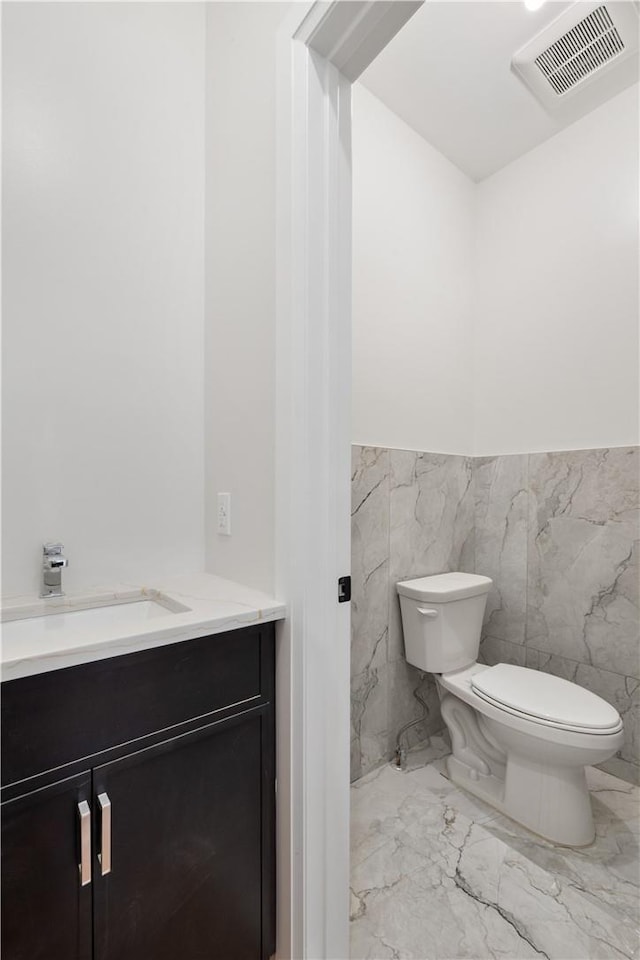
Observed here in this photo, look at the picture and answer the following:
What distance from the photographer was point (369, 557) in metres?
1.77

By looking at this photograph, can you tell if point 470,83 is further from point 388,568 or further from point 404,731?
point 404,731

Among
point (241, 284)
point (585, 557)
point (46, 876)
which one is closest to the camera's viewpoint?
point (46, 876)

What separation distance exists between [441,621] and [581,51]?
211 cm

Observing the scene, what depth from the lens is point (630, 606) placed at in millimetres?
1791

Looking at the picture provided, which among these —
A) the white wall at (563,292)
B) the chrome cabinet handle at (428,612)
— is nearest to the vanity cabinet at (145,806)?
the chrome cabinet handle at (428,612)

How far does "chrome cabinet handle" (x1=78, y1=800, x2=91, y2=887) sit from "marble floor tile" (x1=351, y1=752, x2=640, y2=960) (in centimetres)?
80

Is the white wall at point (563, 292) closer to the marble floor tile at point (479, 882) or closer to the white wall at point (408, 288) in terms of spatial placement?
the white wall at point (408, 288)

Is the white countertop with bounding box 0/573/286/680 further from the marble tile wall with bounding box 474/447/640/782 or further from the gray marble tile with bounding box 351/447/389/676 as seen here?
the marble tile wall with bounding box 474/447/640/782

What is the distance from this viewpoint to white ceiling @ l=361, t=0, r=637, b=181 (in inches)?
60.0

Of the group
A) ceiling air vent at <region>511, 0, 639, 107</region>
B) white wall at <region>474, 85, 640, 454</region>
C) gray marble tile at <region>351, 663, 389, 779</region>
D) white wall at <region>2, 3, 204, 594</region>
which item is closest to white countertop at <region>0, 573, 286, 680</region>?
white wall at <region>2, 3, 204, 594</region>

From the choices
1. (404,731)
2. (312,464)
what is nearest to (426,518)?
(404,731)

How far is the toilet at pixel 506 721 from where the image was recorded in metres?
1.42

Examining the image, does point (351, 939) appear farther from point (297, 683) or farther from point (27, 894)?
point (27, 894)

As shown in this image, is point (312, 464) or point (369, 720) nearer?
point (312, 464)
